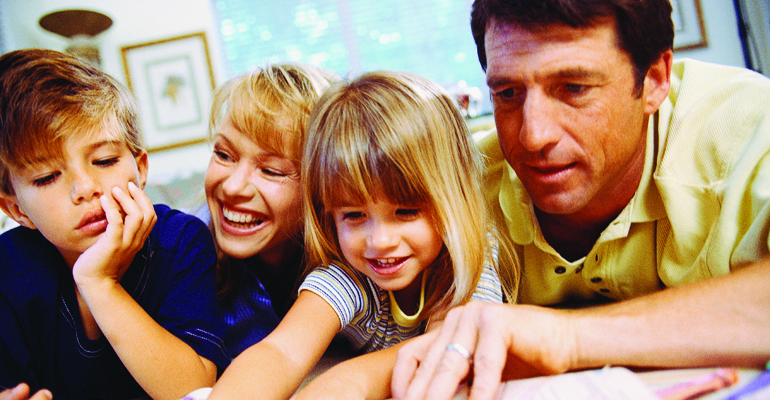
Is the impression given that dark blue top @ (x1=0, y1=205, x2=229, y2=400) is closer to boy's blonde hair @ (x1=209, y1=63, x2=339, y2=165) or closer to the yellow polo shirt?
boy's blonde hair @ (x1=209, y1=63, x2=339, y2=165)

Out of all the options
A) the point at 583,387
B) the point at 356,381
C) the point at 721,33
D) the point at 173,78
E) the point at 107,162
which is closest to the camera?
the point at 583,387

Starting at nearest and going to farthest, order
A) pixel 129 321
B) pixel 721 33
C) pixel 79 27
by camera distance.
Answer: pixel 129 321 → pixel 721 33 → pixel 79 27

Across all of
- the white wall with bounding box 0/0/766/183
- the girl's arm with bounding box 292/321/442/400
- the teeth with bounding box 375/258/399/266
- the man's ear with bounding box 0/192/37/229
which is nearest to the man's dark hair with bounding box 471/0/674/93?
the teeth with bounding box 375/258/399/266

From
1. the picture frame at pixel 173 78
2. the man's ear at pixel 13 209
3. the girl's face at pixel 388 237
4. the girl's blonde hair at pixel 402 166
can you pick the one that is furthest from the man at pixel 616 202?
the picture frame at pixel 173 78

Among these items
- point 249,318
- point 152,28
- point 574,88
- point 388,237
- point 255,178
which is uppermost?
point 152,28

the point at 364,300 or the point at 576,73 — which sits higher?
the point at 576,73

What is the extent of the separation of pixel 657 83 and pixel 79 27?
3.31 m

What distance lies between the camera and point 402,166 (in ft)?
2.80

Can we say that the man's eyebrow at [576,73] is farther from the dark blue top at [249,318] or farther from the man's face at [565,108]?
the dark blue top at [249,318]

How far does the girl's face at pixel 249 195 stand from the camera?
1.06 m

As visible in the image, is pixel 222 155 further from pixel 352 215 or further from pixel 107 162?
pixel 352 215

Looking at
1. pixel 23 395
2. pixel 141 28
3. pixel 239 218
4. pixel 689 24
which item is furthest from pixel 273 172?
pixel 689 24

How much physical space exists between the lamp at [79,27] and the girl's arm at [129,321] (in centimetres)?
243

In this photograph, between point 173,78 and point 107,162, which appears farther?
point 173,78
